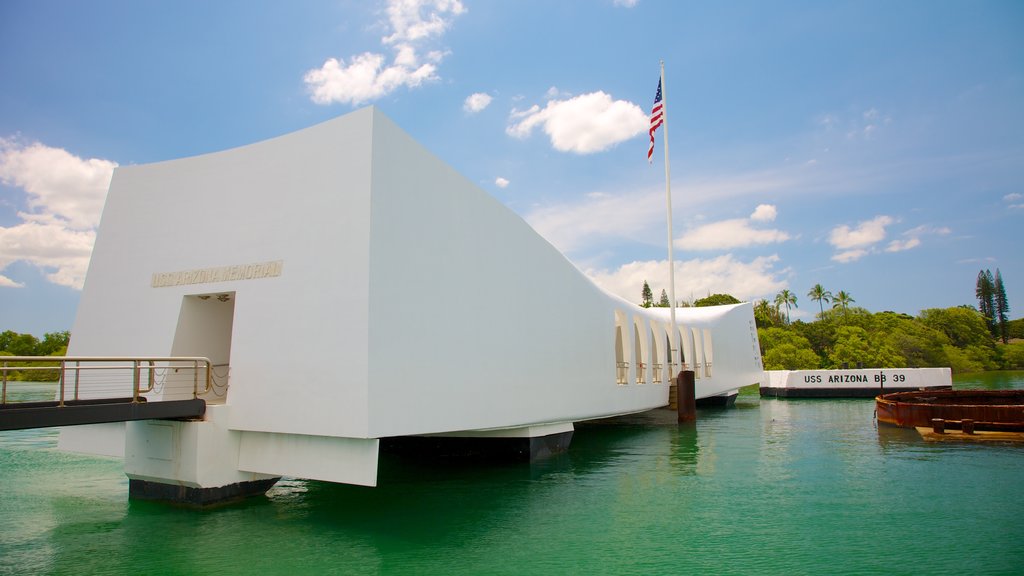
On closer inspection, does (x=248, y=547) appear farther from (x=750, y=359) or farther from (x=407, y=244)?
(x=750, y=359)

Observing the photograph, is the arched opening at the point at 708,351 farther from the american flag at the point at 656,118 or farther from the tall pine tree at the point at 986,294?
the tall pine tree at the point at 986,294

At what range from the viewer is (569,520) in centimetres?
947

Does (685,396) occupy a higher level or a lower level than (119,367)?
lower

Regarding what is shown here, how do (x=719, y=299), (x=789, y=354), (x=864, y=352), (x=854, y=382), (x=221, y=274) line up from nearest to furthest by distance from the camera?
(x=221, y=274), (x=854, y=382), (x=864, y=352), (x=789, y=354), (x=719, y=299)

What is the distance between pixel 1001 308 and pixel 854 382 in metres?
57.2

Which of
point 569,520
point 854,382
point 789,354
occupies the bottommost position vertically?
point 569,520

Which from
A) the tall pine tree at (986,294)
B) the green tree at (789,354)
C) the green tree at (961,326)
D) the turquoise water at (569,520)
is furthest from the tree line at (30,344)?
the tall pine tree at (986,294)

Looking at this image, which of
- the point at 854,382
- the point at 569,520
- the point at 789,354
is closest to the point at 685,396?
the point at 569,520

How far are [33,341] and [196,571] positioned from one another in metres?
71.0

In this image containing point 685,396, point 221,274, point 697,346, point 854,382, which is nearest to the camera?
point 221,274

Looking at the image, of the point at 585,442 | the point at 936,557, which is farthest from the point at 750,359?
the point at 936,557

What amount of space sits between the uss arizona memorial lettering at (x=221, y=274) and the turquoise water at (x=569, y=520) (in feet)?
12.4

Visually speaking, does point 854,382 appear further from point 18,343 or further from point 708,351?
point 18,343

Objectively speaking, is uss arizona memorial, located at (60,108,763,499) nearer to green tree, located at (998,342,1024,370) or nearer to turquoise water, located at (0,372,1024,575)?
turquoise water, located at (0,372,1024,575)
